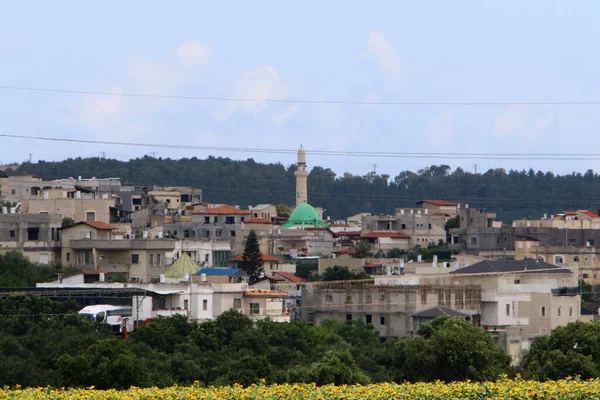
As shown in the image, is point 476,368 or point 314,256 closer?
point 476,368

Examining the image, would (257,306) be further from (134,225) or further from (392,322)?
(134,225)

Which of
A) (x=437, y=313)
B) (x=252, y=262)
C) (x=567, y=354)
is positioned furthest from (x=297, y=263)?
(x=567, y=354)

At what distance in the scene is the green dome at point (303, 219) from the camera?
156863 mm

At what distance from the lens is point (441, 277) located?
101312 millimetres

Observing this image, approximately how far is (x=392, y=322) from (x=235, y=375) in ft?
96.3

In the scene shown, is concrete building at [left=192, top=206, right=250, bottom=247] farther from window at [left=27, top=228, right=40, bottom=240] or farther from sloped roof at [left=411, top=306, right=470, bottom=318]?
sloped roof at [left=411, top=306, right=470, bottom=318]

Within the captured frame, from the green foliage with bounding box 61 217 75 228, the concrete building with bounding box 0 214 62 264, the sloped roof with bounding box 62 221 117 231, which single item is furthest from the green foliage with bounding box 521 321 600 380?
the green foliage with bounding box 61 217 75 228

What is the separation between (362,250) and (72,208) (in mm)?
29286

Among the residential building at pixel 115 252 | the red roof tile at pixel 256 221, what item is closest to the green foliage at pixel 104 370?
the residential building at pixel 115 252

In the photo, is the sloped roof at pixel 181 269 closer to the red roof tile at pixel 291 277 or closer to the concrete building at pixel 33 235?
the concrete building at pixel 33 235

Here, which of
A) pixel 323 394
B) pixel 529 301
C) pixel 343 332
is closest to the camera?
pixel 323 394

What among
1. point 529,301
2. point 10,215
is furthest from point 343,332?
point 10,215

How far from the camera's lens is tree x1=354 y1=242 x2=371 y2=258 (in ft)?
452

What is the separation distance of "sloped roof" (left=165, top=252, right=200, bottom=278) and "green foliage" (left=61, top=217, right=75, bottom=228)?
12.4 m
